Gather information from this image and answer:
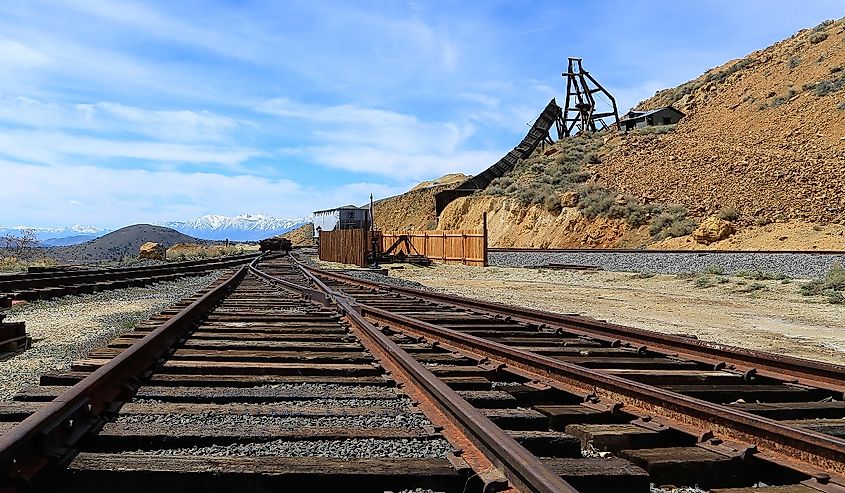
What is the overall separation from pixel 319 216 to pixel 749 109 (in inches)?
1463

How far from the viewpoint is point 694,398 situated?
4.60m

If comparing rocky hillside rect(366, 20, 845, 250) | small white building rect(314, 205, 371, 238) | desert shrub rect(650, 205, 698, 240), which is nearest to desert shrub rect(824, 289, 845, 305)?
rocky hillside rect(366, 20, 845, 250)

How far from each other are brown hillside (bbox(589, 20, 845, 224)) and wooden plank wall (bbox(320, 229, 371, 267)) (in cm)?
2027

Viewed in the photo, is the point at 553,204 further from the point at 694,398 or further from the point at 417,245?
the point at 694,398

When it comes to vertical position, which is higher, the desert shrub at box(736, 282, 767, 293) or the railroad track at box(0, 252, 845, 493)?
the railroad track at box(0, 252, 845, 493)

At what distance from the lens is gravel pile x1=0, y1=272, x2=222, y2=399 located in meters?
6.62

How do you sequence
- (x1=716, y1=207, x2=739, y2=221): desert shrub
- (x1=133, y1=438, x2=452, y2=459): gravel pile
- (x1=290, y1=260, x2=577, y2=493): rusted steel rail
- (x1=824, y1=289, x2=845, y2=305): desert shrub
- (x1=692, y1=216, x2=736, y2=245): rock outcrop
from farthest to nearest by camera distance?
(x1=716, y1=207, x2=739, y2=221): desert shrub < (x1=692, y1=216, x2=736, y2=245): rock outcrop < (x1=824, y1=289, x2=845, y2=305): desert shrub < (x1=133, y1=438, x2=452, y2=459): gravel pile < (x1=290, y1=260, x2=577, y2=493): rusted steel rail

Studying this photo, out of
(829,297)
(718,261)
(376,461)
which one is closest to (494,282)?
(718,261)

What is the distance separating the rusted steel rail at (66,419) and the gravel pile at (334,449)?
0.40 meters

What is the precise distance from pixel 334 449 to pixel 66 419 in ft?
4.40

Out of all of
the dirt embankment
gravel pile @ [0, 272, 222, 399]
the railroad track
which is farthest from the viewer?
the dirt embankment

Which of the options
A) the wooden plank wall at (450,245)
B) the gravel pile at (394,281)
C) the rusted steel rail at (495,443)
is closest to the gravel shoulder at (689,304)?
the gravel pile at (394,281)

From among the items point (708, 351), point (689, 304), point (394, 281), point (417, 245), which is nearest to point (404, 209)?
point (417, 245)

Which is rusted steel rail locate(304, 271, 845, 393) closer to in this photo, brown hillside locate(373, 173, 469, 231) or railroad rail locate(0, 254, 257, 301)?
railroad rail locate(0, 254, 257, 301)
